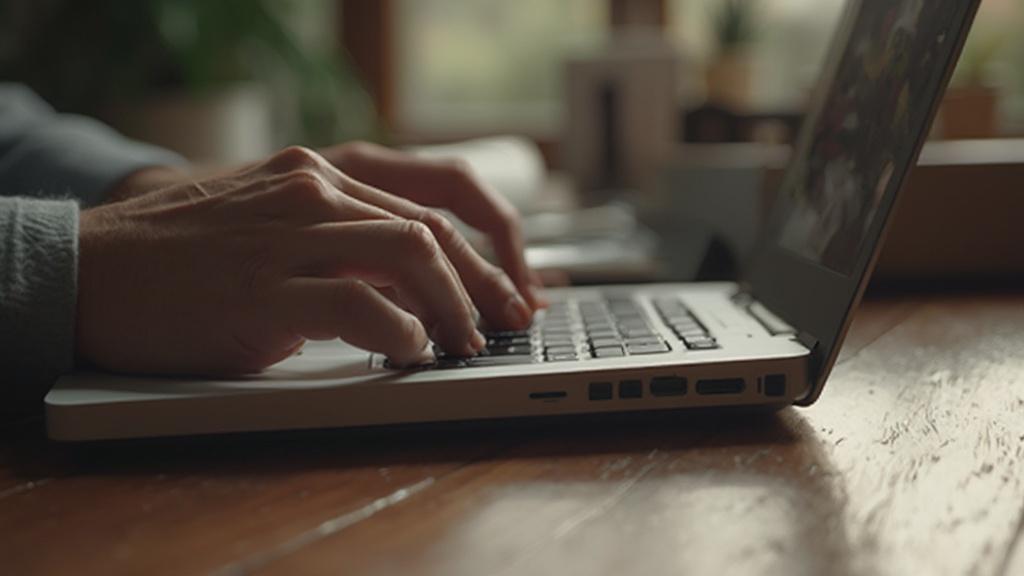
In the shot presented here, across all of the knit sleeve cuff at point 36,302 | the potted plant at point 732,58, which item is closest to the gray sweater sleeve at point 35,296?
the knit sleeve cuff at point 36,302

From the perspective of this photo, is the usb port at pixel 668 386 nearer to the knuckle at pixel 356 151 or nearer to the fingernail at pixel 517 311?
the fingernail at pixel 517 311

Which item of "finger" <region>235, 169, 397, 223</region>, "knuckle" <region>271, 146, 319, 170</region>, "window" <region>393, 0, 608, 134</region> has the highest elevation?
"knuckle" <region>271, 146, 319, 170</region>

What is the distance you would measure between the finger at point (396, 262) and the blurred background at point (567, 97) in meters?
0.32

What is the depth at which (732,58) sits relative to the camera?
2270 mm

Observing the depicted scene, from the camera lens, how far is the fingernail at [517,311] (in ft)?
2.02

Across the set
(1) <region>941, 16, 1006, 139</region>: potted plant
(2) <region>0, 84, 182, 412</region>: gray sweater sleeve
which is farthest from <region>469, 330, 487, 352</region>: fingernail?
(1) <region>941, 16, 1006, 139</region>: potted plant

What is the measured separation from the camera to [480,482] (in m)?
0.43

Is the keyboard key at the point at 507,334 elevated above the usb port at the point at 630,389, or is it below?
below

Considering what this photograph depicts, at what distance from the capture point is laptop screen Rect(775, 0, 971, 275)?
50 centimetres

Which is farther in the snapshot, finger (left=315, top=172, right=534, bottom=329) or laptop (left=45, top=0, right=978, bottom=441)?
finger (left=315, top=172, right=534, bottom=329)

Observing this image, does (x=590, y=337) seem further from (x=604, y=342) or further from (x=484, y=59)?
(x=484, y=59)

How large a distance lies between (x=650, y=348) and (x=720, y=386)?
0.15 ft

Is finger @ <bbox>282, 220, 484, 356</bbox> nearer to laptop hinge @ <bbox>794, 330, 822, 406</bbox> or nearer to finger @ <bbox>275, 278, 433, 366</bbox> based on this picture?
finger @ <bbox>275, 278, 433, 366</bbox>

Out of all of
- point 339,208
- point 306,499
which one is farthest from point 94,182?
point 306,499
